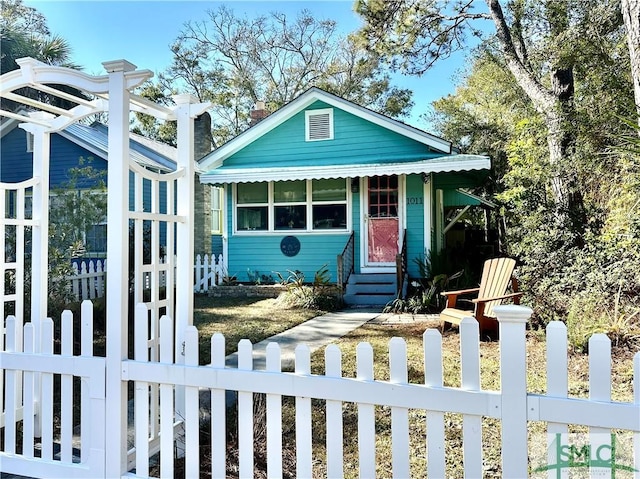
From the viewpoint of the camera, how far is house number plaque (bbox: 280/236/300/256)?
1130 cm

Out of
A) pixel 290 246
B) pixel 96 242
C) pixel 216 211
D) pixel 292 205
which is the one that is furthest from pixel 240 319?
pixel 216 211

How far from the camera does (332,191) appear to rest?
36.8ft

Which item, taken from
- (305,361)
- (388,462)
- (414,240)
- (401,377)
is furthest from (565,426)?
(414,240)

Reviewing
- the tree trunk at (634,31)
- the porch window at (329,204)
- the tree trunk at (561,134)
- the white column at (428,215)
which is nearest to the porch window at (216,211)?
the porch window at (329,204)

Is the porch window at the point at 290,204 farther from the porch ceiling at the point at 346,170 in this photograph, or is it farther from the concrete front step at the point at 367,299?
the concrete front step at the point at 367,299

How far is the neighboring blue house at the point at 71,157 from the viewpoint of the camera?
12.7 metres

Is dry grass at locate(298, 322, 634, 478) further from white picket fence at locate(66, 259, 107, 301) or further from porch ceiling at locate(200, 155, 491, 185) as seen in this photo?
white picket fence at locate(66, 259, 107, 301)

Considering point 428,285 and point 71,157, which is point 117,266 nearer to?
point 428,285

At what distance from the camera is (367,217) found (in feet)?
35.8

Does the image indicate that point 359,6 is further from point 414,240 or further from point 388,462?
point 388,462

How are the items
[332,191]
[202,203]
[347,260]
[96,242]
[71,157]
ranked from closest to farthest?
1. [347,260]
2. [332,191]
3. [96,242]
4. [71,157]
5. [202,203]

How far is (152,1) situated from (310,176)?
27.4 feet

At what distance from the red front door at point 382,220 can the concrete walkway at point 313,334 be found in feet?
7.82

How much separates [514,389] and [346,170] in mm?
8830
